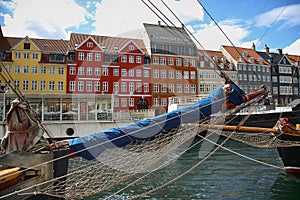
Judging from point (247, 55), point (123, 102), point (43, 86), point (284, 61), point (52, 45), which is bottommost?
point (123, 102)

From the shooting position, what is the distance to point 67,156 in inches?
138

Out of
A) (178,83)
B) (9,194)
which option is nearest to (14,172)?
(9,194)

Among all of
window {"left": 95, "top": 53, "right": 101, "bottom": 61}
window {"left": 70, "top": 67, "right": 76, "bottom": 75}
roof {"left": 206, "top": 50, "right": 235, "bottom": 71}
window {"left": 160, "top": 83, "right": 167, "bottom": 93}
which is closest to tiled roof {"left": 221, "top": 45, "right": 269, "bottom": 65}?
roof {"left": 206, "top": 50, "right": 235, "bottom": 71}

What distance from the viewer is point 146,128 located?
13.8 ft

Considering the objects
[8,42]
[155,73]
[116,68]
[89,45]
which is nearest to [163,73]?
[155,73]

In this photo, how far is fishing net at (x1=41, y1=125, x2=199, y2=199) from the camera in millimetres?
3531

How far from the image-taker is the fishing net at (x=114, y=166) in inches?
139

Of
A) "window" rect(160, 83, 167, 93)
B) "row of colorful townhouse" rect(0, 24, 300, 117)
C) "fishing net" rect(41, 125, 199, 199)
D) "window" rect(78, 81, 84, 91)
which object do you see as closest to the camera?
"fishing net" rect(41, 125, 199, 199)

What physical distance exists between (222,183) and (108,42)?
3125cm

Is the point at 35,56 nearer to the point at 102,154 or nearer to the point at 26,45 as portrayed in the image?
the point at 26,45

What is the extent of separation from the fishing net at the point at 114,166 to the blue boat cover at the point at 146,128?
0.54 feet

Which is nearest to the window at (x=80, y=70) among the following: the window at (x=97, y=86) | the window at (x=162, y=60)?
the window at (x=97, y=86)

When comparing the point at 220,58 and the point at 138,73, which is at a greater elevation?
the point at 220,58

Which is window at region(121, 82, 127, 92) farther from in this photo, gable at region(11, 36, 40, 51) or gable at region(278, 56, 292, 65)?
gable at region(278, 56, 292, 65)
